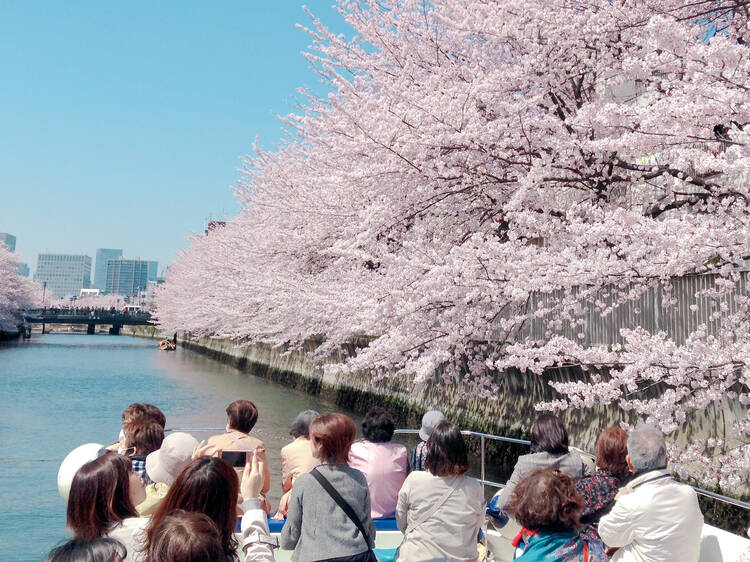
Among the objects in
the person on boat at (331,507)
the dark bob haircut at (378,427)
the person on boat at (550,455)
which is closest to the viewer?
the person on boat at (331,507)

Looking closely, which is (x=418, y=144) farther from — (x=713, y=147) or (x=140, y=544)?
(x=140, y=544)

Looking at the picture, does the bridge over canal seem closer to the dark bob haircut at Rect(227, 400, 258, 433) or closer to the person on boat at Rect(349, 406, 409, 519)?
the dark bob haircut at Rect(227, 400, 258, 433)

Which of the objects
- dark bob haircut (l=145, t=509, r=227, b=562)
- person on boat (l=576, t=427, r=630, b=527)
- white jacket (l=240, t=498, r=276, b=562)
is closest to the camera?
dark bob haircut (l=145, t=509, r=227, b=562)

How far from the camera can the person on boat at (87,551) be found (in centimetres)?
179

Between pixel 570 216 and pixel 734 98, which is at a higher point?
pixel 734 98

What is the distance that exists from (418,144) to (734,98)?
3.60 meters

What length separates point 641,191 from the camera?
9.41 metres

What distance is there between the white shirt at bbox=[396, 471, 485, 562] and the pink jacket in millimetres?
794

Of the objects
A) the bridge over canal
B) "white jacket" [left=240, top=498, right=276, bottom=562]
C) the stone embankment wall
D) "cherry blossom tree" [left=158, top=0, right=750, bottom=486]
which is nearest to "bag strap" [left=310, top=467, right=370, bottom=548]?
"white jacket" [left=240, top=498, right=276, bottom=562]

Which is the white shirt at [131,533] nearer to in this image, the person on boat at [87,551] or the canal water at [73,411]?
the person on boat at [87,551]

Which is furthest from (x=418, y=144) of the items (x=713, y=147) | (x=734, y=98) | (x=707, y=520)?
(x=707, y=520)

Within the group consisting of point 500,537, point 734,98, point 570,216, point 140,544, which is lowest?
point 500,537

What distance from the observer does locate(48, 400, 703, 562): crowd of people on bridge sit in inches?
88.0

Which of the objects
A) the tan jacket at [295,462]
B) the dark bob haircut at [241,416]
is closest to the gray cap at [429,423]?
the tan jacket at [295,462]
